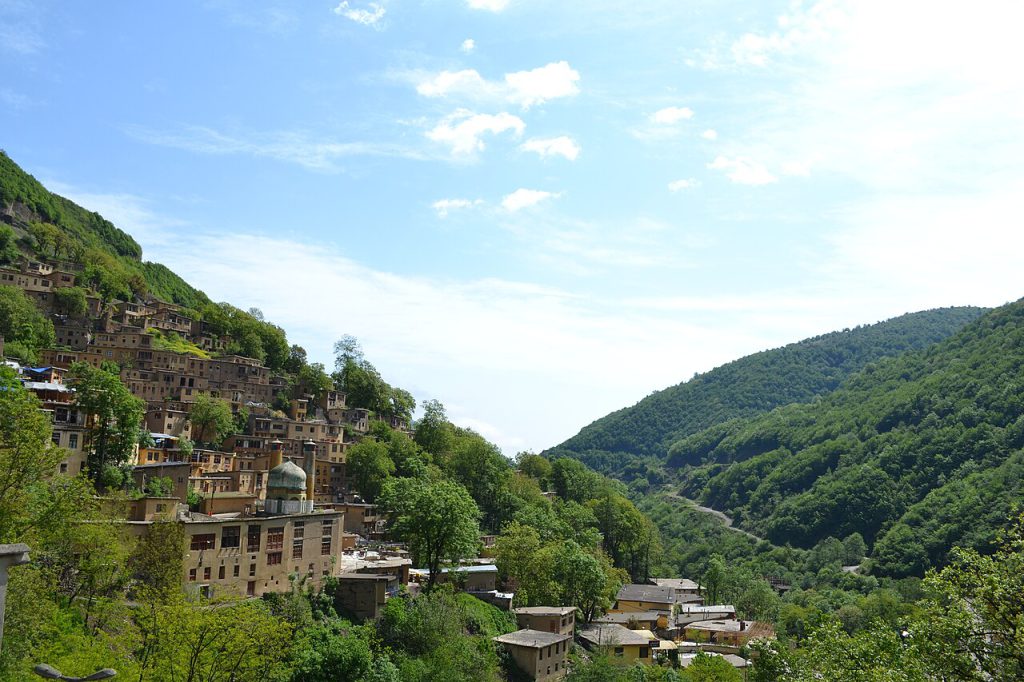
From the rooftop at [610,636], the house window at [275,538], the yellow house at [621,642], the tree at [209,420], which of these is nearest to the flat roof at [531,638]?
the yellow house at [621,642]

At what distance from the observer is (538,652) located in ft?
160

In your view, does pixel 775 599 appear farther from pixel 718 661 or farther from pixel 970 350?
pixel 970 350

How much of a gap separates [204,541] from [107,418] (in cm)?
1782

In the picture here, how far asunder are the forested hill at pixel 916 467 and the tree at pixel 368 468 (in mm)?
78226

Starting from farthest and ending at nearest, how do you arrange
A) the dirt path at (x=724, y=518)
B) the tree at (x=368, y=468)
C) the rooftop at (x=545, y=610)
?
the dirt path at (x=724, y=518), the tree at (x=368, y=468), the rooftop at (x=545, y=610)

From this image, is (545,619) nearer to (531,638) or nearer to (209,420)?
(531,638)

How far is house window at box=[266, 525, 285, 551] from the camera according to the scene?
42781mm

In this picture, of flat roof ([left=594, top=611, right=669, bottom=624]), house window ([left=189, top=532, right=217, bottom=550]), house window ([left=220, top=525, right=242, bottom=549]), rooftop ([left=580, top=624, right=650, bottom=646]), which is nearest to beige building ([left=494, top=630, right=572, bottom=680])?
rooftop ([left=580, top=624, right=650, bottom=646])

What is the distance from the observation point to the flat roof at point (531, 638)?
4925cm

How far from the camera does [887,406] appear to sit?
17975cm

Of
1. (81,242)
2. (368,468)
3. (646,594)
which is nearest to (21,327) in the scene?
(368,468)

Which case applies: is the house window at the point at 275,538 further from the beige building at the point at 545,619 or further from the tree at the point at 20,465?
the beige building at the point at 545,619

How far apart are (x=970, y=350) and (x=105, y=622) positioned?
19452 cm

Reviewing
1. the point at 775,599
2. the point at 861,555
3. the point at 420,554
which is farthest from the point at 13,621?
the point at 861,555
